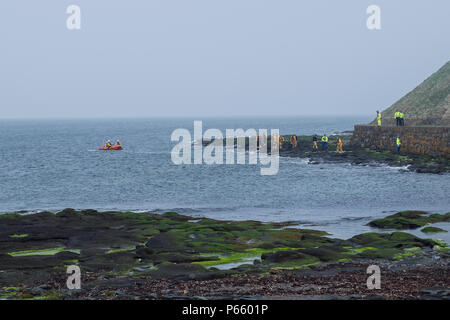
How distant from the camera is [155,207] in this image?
1555 inches

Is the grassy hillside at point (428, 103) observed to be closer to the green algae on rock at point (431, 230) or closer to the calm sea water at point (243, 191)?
the calm sea water at point (243, 191)

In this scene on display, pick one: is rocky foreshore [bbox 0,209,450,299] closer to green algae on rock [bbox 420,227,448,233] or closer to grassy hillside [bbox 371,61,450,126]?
green algae on rock [bbox 420,227,448,233]

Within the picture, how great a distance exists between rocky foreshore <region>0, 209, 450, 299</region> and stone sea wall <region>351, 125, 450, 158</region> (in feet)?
98.0

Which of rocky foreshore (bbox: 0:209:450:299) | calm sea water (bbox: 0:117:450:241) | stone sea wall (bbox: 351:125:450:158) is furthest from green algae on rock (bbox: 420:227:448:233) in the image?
stone sea wall (bbox: 351:125:450:158)

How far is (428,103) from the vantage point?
261 ft

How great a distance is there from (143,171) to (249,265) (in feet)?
161

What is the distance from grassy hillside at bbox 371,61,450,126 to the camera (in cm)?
7338

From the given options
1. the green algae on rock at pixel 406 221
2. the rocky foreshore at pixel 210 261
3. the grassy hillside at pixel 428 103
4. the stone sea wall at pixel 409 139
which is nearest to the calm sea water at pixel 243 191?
the green algae on rock at pixel 406 221

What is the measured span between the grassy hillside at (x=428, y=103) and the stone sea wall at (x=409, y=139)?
5.25m

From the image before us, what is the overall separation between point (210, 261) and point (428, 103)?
→ 6562cm

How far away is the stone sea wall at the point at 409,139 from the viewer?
56656 mm

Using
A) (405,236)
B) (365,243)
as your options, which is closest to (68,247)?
(365,243)
